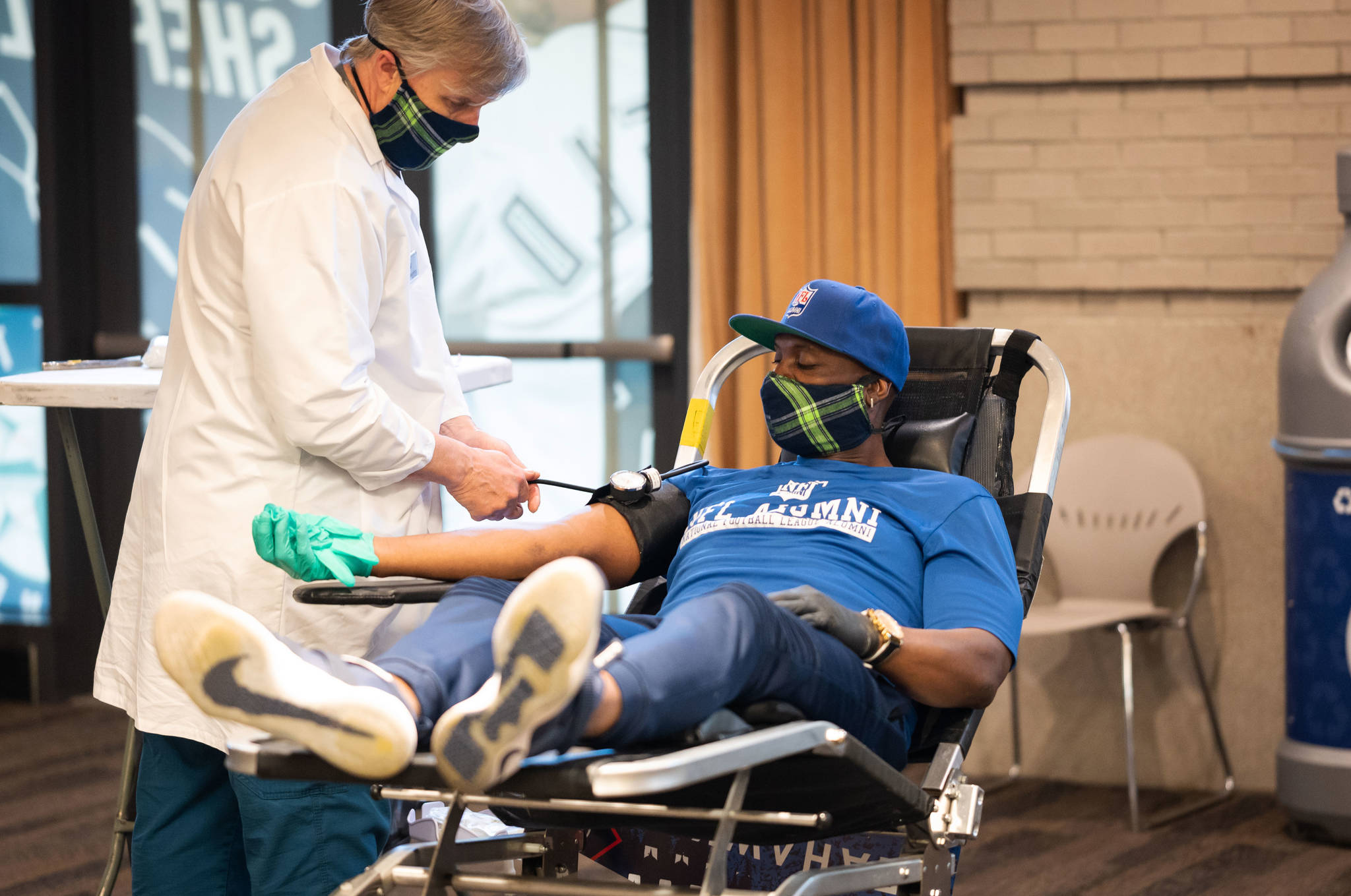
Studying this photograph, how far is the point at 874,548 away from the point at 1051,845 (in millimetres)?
1515

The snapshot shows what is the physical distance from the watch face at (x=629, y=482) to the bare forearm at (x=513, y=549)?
0.06 m

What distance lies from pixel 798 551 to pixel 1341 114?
2191mm

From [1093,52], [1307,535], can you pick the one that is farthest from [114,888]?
[1093,52]

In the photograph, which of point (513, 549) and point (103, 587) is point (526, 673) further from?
point (103, 587)

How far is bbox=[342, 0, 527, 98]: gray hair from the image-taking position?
5.97ft

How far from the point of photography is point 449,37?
5.99ft

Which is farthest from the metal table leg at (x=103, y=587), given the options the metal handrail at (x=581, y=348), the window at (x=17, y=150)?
the window at (x=17, y=150)

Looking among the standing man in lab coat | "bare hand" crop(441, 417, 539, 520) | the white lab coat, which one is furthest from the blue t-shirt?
the white lab coat

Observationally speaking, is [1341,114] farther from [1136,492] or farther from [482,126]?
[482,126]

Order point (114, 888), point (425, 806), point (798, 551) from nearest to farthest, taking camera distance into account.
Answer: point (798, 551), point (425, 806), point (114, 888)

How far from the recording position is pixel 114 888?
2.91m

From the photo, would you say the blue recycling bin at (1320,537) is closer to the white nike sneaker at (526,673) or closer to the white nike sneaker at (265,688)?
the white nike sneaker at (526,673)

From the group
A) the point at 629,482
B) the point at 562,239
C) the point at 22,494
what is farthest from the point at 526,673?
the point at 22,494

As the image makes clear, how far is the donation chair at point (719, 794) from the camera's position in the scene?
1.36 meters
